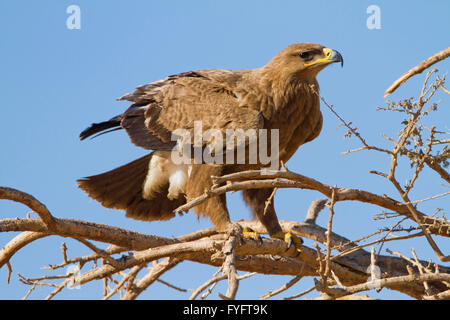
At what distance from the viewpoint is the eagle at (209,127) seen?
5238mm

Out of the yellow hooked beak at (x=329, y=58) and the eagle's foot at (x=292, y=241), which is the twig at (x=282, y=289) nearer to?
the eagle's foot at (x=292, y=241)

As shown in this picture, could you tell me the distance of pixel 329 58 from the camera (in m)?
5.44

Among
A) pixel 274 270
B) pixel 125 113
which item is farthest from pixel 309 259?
pixel 125 113

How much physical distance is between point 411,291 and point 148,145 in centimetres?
259

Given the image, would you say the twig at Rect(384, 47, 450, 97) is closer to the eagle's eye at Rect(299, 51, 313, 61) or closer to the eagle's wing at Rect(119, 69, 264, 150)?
the eagle's wing at Rect(119, 69, 264, 150)

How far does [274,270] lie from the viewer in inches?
208

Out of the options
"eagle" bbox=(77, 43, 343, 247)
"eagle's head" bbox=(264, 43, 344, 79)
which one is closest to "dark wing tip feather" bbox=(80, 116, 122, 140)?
"eagle" bbox=(77, 43, 343, 247)

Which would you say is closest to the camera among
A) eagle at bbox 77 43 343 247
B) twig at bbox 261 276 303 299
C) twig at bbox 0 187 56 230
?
twig at bbox 0 187 56 230

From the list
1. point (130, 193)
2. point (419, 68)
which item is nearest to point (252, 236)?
point (130, 193)

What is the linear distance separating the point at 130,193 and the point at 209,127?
1.11 m

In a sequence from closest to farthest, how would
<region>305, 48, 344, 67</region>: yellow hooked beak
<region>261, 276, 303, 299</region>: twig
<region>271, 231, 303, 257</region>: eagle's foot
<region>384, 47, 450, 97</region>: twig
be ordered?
<region>384, 47, 450, 97</region>: twig
<region>261, 276, 303, 299</region>: twig
<region>271, 231, 303, 257</region>: eagle's foot
<region>305, 48, 344, 67</region>: yellow hooked beak

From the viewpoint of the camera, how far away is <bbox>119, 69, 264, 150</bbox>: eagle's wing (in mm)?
5301
